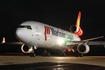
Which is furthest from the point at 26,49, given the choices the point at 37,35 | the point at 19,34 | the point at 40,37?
the point at 19,34

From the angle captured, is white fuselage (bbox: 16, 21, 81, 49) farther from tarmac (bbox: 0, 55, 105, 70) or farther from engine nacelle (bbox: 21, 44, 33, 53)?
tarmac (bbox: 0, 55, 105, 70)

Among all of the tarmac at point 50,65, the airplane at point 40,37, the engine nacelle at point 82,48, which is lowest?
the tarmac at point 50,65

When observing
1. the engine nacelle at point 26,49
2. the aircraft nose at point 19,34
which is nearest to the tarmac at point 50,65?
the aircraft nose at point 19,34

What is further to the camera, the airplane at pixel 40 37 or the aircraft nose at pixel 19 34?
the airplane at pixel 40 37

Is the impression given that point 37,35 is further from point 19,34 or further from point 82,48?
point 82,48

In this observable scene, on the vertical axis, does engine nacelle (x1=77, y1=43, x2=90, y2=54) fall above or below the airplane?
below

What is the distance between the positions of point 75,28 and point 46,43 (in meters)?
15.7

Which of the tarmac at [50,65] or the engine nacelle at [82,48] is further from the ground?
the engine nacelle at [82,48]

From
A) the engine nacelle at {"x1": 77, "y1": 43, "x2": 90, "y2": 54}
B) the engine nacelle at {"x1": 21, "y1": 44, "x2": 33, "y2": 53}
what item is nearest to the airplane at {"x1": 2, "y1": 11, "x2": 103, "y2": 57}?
the engine nacelle at {"x1": 77, "y1": 43, "x2": 90, "y2": 54}

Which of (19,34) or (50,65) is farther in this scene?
(19,34)

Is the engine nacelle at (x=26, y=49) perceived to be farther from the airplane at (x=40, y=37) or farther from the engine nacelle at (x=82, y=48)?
the engine nacelle at (x=82, y=48)

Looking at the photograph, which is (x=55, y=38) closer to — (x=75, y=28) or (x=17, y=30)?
(x=17, y=30)

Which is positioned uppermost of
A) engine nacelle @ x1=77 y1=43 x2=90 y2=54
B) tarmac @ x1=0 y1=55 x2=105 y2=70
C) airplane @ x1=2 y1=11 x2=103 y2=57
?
airplane @ x1=2 y1=11 x2=103 y2=57

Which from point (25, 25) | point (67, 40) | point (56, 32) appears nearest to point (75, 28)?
point (67, 40)
